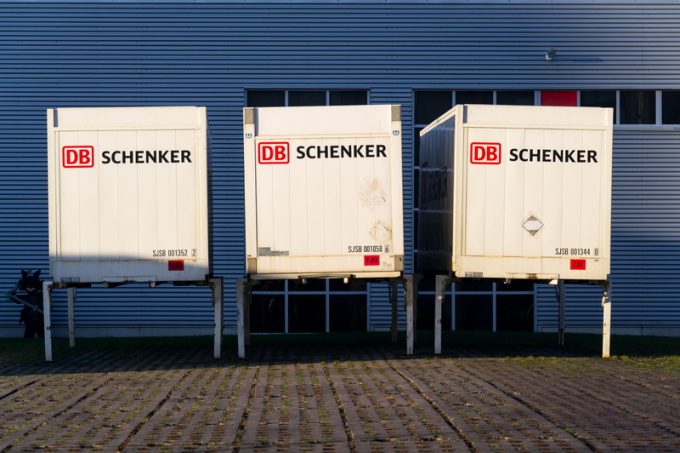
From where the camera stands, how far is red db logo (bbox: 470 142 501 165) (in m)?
15.8

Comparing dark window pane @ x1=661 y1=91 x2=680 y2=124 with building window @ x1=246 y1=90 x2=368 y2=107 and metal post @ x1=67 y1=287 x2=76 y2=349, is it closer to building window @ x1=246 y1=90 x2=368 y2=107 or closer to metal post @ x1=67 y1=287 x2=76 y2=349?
building window @ x1=246 y1=90 x2=368 y2=107

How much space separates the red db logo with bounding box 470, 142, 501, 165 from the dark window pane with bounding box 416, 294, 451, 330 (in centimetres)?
881

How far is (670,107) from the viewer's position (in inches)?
966

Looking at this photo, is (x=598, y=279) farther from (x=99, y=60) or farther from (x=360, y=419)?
(x=99, y=60)

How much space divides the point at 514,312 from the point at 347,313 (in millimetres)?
3739

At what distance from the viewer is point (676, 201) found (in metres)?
24.5

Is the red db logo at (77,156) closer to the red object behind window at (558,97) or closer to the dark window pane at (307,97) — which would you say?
the dark window pane at (307,97)

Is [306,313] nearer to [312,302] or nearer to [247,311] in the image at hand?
[312,302]

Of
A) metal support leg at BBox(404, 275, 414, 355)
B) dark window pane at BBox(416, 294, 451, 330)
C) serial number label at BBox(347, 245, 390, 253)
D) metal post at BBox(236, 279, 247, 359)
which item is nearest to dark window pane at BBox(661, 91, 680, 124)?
dark window pane at BBox(416, 294, 451, 330)

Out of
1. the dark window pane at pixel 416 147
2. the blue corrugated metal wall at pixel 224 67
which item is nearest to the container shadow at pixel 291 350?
the blue corrugated metal wall at pixel 224 67

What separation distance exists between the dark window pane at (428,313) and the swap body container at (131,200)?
9.35 m

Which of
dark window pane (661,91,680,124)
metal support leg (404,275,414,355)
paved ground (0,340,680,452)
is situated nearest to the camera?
paved ground (0,340,680,452)

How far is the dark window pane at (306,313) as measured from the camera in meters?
24.3

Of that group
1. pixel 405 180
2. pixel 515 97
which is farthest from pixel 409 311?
pixel 515 97
